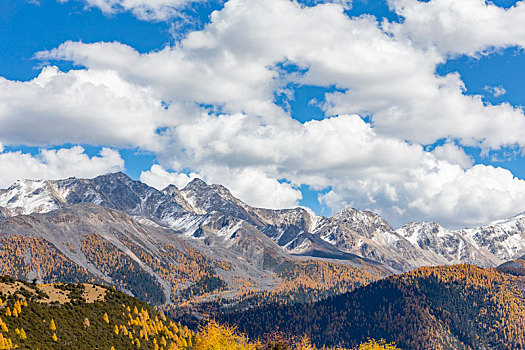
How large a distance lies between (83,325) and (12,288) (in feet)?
87.8

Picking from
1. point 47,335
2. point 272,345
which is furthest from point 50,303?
point 272,345

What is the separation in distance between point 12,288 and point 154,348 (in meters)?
56.3

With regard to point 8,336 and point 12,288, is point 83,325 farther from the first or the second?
point 8,336

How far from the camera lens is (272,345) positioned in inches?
6142

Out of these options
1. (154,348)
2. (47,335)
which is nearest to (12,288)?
(47,335)

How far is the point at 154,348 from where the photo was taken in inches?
7859

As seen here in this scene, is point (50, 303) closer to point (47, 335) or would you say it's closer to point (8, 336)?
point (47, 335)

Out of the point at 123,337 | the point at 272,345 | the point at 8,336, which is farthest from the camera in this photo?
the point at 123,337

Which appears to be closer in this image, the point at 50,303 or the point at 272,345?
the point at 272,345

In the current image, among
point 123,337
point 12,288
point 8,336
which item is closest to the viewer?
point 8,336

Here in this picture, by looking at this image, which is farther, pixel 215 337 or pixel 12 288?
pixel 12 288

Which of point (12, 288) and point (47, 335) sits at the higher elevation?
point (12, 288)

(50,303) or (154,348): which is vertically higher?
(50,303)

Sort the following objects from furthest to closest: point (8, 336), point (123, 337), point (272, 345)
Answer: point (123, 337) → point (272, 345) → point (8, 336)
